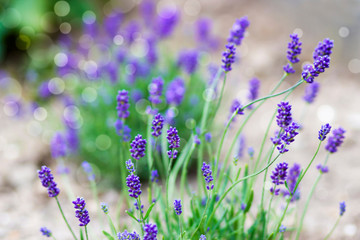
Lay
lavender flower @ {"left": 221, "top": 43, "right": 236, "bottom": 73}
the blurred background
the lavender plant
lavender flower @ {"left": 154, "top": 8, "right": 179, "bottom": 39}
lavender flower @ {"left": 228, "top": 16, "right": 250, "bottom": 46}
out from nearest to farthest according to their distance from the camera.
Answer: the lavender plant → lavender flower @ {"left": 221, "top": 43, "right": 236, "bottom": 73} → lavender flower @ {"left": 228, "top": 16, "right": 250, "bottom": 46} → the blurred background → lavender flower @ {"left": 154, "top": 8, "right": 179, "bottom": 39}

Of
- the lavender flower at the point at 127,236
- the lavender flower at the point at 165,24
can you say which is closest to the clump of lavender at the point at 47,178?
the lavender flower at the point at 127,236

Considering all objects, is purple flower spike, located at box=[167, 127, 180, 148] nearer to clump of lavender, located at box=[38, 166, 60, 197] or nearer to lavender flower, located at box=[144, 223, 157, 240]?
lavender flower, located at box=[144, 223, 157, 240]

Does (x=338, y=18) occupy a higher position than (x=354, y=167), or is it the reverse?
(x=338, y=18)

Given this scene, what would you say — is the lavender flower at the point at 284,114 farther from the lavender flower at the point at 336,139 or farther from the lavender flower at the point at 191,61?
the lavender flower at the point at 191,61

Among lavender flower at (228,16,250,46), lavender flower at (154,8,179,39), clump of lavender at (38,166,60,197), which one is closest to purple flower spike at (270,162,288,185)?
lavender flower at (228,16,250,46)

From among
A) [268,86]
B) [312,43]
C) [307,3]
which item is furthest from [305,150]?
[307,3]

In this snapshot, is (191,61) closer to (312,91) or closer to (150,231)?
(312,91)

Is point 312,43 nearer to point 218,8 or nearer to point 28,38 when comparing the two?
point 218,8
